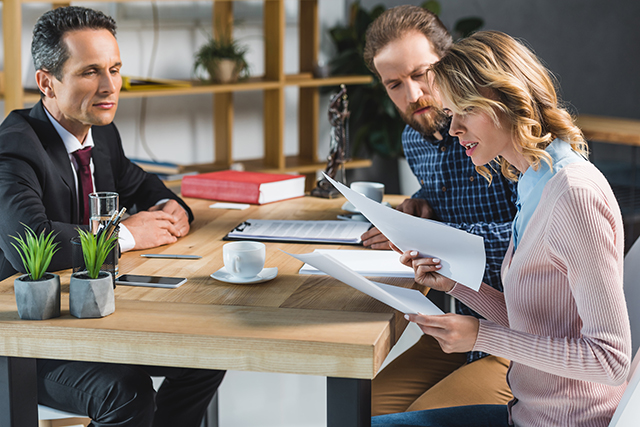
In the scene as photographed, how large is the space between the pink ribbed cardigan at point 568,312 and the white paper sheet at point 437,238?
0.07 m

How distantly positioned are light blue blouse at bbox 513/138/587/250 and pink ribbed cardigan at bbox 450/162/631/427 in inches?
1.4

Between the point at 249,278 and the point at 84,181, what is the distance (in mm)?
716

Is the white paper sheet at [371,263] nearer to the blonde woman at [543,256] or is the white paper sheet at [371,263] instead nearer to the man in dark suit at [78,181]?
the blonde woman at [543,256]

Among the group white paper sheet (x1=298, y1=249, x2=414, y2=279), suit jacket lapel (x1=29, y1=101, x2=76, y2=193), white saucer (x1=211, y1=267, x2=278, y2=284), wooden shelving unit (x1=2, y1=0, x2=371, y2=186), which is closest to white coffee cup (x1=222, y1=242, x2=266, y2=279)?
white saucer (x1=211, y1=267, x2=278, y2=284)

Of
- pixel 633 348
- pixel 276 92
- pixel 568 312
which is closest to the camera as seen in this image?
pixel 568 312

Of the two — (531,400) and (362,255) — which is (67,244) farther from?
(531,400)

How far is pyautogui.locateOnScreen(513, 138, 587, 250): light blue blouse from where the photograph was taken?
3.96 feet

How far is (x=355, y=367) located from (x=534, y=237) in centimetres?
39

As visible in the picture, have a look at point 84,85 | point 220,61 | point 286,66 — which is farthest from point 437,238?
point 286,66

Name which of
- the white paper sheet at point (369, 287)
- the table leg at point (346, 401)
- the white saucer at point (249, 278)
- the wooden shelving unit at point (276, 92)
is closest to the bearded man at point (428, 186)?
the white saucer at point (249, 278)

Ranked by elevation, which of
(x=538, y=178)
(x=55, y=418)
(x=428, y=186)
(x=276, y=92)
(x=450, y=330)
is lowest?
(x=55, y=418)

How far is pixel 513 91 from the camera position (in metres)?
1.21

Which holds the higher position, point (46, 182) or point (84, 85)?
point (84, 85)

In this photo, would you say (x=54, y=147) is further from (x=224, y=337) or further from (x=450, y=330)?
(x=450, y=330)
